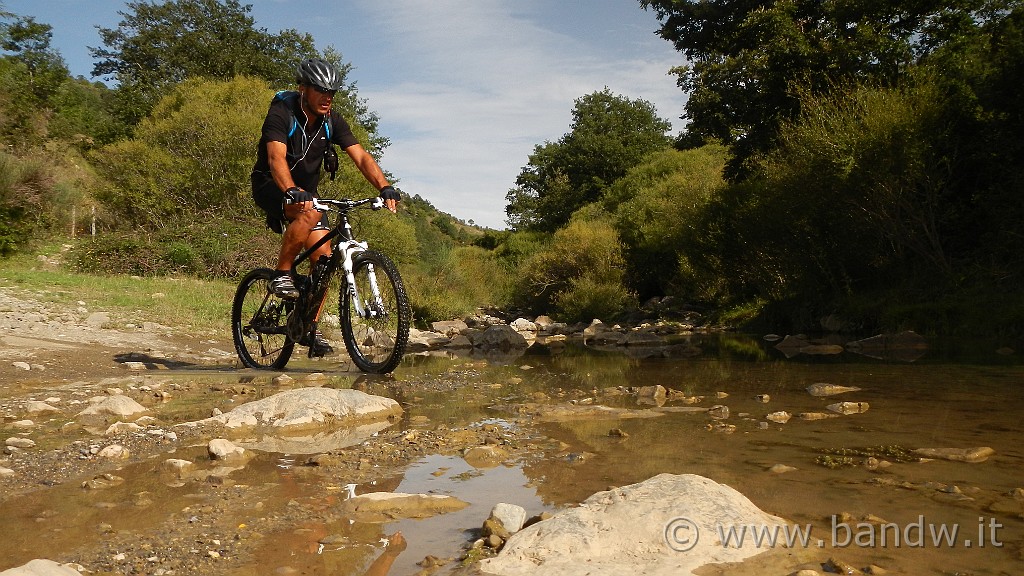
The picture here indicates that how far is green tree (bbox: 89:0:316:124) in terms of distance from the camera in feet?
144

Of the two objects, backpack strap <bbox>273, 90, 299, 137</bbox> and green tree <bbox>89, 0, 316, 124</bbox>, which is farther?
green tree <bbox>89, 0, 316, 124</bbox>

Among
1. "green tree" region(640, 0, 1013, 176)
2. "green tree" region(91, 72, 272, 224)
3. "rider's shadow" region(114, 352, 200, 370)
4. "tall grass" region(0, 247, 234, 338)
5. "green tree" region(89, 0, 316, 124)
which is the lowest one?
"rider's shadow" region(114, 352, 200, 370)

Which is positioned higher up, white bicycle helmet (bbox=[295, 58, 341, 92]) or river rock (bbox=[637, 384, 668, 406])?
white bicycle helmet (bbox=[295, 58, 341, 92])

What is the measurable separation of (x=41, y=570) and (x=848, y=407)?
499cm

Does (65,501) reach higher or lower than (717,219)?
lower

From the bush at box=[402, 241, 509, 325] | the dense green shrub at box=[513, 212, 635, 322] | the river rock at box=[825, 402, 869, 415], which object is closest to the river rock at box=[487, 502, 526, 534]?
the river rock at box=[825, 402, 869, 415]

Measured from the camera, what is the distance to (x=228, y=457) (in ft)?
12.2

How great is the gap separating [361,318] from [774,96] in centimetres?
1736

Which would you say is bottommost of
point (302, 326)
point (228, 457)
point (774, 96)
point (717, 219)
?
point (228, 457)

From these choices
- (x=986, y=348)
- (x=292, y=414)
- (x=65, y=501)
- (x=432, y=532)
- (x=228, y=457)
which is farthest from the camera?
(x=986, y=348)

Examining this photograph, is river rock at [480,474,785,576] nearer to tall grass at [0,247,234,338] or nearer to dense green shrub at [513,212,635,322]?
tall grass at [0,247,234,338]

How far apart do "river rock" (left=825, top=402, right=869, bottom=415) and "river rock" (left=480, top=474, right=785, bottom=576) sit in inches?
116

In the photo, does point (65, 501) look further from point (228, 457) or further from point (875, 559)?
point (875, 559)

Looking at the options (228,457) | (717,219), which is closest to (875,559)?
(228,457)
